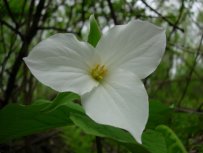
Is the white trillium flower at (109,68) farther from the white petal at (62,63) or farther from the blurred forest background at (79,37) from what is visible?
the blurred forest background at (79,37)

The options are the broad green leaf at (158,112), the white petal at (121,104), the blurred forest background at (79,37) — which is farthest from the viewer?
the blurred forest background at (79,37)

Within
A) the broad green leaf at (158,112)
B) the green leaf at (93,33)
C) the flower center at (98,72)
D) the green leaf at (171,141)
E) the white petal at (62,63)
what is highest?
the green leaf at (93,33)

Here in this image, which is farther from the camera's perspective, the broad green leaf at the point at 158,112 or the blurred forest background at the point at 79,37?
the blurred forest background at the point at 79,37

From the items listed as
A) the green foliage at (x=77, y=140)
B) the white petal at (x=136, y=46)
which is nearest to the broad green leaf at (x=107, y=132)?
the white petal at (x=136, y=46)

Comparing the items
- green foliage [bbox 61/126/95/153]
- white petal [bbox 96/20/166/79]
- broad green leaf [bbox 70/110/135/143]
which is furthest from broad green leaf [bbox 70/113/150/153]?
green foliage [bbox 61/126/95/153]

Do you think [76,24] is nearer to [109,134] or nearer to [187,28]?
[187,28]

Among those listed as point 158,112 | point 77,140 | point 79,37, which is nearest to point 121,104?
point 158,112
